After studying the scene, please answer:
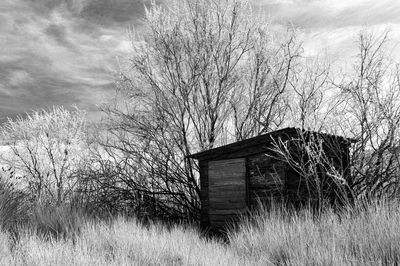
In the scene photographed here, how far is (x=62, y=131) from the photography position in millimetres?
16938

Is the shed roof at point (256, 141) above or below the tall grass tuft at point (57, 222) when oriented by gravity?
above

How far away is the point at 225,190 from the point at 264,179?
3.77ft

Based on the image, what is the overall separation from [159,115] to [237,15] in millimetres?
4068

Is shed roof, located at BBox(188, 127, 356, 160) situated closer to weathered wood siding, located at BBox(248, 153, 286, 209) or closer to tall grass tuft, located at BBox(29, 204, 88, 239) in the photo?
weathered wood siding, located at BBox(248, 153, 286, 209)

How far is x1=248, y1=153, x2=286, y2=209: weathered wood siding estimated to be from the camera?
9789 millimetres

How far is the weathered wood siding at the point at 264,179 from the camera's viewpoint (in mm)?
9789

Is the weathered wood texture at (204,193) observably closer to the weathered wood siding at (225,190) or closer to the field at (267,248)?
the weathered wood siding at (225,190)

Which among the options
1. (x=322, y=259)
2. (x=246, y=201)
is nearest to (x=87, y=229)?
(x=246, y=201)

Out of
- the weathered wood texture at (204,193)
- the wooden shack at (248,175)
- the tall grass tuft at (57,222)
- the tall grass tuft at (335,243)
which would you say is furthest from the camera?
the weathered wood texture at (204,193)

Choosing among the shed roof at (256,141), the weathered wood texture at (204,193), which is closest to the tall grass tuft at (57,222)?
the weathered wood texture at (204,193)

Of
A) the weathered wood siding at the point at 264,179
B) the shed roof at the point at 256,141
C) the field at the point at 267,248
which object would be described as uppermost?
the shed roof at the point at 256,141

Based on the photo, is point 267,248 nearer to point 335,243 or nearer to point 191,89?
point 335,243

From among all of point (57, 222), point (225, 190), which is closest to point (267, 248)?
point (225, 190)

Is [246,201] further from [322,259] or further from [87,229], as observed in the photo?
[322,259]
